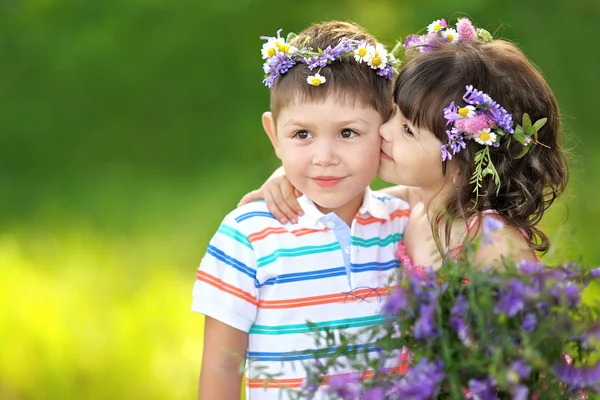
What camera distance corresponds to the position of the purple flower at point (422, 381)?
1.45 meters

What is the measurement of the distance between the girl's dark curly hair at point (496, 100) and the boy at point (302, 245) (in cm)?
11

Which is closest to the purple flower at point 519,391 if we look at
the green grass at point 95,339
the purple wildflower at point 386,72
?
the purple wildflower at point 386,72

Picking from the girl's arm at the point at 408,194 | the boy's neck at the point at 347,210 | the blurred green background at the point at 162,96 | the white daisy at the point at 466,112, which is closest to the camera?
the white daisy at the point at 466,112

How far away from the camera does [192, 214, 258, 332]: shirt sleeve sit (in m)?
2.34

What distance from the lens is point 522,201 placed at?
2.45 metres

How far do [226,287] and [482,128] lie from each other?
0.84 meters

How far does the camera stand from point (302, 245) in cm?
241

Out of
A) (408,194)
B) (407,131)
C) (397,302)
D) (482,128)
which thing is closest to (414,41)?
(407,131)

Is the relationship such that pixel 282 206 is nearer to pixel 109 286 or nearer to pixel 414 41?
pixel 414 41

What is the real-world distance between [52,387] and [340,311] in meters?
2.26

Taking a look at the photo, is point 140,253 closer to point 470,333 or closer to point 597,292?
point 597,292

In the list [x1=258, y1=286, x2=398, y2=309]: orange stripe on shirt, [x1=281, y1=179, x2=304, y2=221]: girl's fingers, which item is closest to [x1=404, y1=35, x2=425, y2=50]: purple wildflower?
[x1=281, y1=179, x2=304, y2=221]: girl's fingers

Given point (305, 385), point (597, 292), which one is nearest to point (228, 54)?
point (597, 292)

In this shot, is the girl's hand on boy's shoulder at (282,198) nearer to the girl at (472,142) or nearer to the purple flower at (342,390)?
the girl at (472,142)
